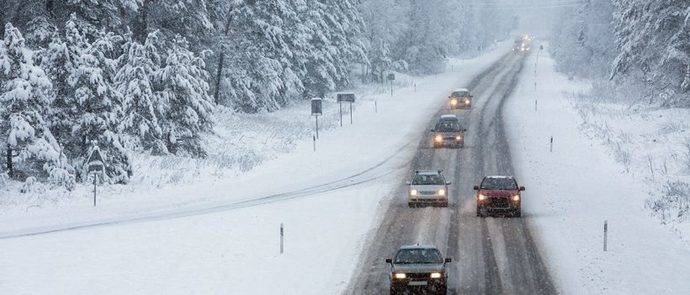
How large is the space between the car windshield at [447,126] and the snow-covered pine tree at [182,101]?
44.5 ft

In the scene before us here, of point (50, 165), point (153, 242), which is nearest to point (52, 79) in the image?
point (50, 165)

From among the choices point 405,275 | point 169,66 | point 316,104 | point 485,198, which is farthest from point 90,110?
point 405,275

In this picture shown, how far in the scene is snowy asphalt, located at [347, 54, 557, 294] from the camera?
19.5 m

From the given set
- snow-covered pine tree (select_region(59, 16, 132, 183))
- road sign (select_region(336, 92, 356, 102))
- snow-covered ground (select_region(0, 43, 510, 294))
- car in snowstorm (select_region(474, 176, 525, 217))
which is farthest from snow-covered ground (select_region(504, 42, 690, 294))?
snow-covered pine tree (select_region(59, 16, 132, 183))

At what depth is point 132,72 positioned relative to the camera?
3416 cm

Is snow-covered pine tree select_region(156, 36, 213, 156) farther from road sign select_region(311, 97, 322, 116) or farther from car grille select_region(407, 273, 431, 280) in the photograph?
car grille select_region(407, 273, 431, 280)

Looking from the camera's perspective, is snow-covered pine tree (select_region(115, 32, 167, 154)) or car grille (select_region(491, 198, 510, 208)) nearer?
car grille (select_region(491, 198, 510, 208))

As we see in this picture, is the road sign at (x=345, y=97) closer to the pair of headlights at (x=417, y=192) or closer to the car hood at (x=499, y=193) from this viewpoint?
the pair of headlights at (x=417, y=192)

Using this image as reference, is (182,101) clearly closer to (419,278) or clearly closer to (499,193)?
(499,193)

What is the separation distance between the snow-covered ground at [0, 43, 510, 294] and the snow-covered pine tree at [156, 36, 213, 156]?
57.4 inches

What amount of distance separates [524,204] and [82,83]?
18.2m

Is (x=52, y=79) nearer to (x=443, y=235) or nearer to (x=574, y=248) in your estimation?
(x=443, y=235)

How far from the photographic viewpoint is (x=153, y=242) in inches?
919

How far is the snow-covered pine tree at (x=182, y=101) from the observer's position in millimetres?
35406
